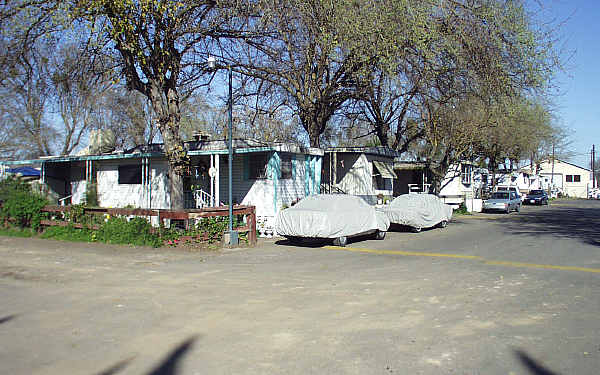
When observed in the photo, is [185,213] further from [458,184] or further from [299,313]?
[458,184]

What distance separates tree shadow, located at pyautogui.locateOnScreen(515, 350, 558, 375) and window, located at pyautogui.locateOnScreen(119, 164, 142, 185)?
18851 mm

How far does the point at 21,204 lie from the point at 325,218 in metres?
11.3

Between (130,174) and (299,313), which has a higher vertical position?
(130,174)

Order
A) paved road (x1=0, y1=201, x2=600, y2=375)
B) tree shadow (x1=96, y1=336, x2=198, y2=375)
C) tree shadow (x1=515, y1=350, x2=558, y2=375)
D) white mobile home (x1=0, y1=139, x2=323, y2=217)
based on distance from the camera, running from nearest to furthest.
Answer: tree shadow (x1=515, y1=350, x2=558, y2=375), tree shadow (x1=96, y1=336, x2=198, y2=375), paved road (x1=0, y1=201, x2=600, y2=375), white mobile home (x1=0, y1=139, x2=323, y2=217)

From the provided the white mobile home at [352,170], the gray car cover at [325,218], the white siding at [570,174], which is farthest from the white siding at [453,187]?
the white siding at [570,174]

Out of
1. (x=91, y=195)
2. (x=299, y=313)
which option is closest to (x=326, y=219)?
(x=299, y=313)

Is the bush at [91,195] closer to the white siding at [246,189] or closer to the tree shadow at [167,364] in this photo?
the white siding at [246,189]

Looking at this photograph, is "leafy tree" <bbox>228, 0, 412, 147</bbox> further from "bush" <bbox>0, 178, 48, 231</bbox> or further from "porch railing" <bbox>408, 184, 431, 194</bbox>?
"porch railing" <bbox>408, 184, 431, 194</bbox>

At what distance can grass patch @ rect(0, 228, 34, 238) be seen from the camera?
55.2 feet

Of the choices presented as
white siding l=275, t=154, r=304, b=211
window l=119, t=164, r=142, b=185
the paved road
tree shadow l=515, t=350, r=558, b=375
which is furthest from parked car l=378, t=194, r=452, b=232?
tree shadow l=515, t=350, r=558, b=375

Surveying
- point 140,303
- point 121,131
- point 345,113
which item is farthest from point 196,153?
point 121,131

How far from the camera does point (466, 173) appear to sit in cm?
4081

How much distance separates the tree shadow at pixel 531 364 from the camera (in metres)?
4.69

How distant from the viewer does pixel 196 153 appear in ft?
61.0
